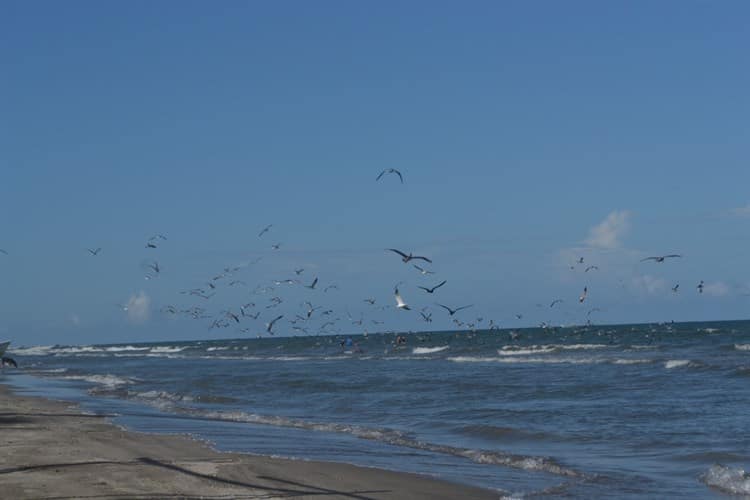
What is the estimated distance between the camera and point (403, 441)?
19453 millimetres

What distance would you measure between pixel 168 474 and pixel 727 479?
26.5 feet

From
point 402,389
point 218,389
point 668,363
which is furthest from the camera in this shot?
point 668,363

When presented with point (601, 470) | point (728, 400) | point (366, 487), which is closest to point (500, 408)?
point (728, 400)

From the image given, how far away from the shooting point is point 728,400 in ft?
87.4

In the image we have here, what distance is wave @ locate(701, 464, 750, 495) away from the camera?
1409 cm

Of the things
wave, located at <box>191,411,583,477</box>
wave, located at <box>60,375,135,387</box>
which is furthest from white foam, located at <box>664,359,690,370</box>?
wave, located at <box>191,411,583,477</box>

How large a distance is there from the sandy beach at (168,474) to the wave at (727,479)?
352cm

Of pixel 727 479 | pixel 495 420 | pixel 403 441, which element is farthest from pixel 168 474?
pixel 495 420

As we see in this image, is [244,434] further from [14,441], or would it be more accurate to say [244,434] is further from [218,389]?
[218,389]

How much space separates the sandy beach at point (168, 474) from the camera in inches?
465

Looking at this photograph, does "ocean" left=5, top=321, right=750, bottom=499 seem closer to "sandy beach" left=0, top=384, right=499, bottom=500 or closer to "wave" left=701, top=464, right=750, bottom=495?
"wave" left=701, top=464, right=750, bottom=495

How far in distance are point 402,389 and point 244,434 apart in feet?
46.3

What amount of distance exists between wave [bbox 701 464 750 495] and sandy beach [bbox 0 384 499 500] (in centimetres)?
352

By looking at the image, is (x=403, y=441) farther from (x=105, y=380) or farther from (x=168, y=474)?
(x=105, y=380)
